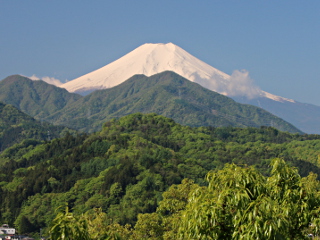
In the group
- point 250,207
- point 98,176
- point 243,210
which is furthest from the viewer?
point 98,176

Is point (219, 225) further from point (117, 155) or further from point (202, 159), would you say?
point (202, 159)

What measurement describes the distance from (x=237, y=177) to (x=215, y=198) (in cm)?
96

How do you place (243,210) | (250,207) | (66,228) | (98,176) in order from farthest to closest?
(98,176)
(243,210)
(250,207)
(66,228)

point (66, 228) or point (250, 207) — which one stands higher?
point (250, 207)

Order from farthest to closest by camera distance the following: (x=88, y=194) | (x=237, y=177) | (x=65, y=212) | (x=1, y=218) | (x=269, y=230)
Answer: (x=88, y=194)
(x=1, y=218)
(x=237, y=177)
(x=65, y=212)
(x=269, y=230)

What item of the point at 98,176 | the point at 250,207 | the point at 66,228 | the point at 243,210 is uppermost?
the point at 250,207

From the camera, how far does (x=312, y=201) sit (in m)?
19.2

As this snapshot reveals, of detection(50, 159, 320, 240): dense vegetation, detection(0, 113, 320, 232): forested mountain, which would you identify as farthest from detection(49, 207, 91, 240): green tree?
detection(0, 113, 320, 232): forested mountain

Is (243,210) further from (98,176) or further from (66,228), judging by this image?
(98,176)

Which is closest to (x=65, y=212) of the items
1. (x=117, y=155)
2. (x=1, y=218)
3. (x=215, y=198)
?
(x=215, y=198)

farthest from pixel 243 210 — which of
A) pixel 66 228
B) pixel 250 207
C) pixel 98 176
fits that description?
pixel 98 176

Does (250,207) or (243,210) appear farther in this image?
(243,210)

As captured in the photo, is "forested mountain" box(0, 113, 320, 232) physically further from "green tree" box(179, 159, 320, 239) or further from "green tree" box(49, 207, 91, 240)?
"green tree" box(49, 207, 91, 240)

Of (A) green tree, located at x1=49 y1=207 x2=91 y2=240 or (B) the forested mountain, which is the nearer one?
(A) green tree, located at x1=49 y1=207 x2=91 y2=240
